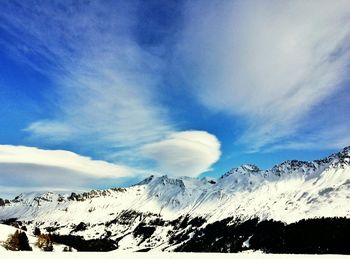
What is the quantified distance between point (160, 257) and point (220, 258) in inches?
291

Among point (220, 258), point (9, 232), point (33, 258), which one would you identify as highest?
point (9, 232)

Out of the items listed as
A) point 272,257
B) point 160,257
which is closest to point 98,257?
point 160,257

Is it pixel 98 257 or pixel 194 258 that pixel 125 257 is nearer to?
pixel 98 257

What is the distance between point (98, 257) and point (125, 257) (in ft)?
11.0

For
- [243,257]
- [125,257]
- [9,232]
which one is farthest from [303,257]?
[9,232]

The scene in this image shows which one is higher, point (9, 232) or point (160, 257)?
point (9, 232)

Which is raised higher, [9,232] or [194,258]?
[9,232]

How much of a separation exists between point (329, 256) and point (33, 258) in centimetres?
3721

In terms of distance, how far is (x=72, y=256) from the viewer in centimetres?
5347

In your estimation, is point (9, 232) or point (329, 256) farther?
point (9, 232)

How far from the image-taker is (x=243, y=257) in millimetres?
50844

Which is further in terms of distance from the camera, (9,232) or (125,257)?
(9,232)

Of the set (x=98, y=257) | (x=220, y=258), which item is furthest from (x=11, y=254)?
(x=220, y=258)

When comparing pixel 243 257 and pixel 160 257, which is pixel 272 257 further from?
pixel 160 257
